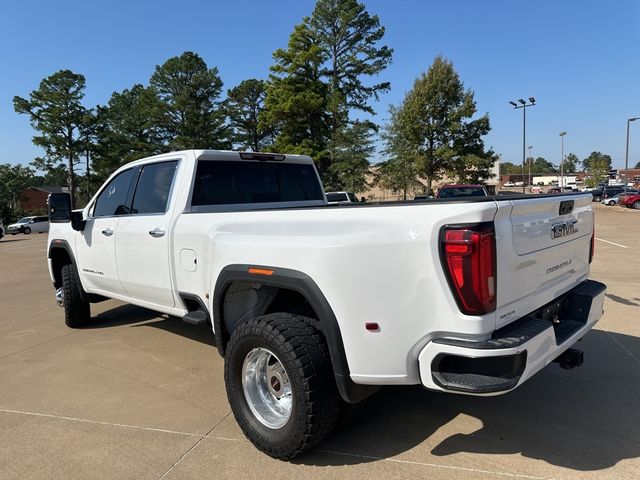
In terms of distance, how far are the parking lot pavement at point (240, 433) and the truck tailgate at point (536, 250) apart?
3.12 feet

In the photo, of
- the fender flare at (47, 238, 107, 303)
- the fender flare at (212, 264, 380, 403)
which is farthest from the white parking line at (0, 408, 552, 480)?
the fender flare at (47, 238, 107, 303)

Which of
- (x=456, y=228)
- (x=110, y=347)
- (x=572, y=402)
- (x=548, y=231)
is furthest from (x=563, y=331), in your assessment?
(x=110, y=347)

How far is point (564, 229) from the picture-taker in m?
2.99

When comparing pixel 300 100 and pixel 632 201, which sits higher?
pixel 300 100

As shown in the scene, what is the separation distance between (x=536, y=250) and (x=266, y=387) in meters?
1.87

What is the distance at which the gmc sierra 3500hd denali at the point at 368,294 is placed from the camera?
2.28 meters

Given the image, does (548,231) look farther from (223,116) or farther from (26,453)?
(223,116)

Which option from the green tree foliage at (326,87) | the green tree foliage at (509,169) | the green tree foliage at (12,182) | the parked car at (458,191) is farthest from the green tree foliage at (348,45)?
the green tree foliage at (509,169)

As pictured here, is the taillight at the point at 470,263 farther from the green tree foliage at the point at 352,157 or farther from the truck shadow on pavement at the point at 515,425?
the green tree foliage at the point at 352,157

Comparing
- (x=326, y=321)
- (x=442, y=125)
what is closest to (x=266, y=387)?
(x=326, y=321)

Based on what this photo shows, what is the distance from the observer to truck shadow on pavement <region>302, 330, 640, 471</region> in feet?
9.54

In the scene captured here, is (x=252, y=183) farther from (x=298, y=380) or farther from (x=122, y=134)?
(x=122, y=134)

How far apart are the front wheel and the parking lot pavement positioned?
634mm

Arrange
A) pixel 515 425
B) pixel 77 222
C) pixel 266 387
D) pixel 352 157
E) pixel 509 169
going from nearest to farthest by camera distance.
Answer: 1. pixel 266 387
2. pixel 515 425
3. pixel 77 222
4. pixel 352 157
5. pixel 509 169
